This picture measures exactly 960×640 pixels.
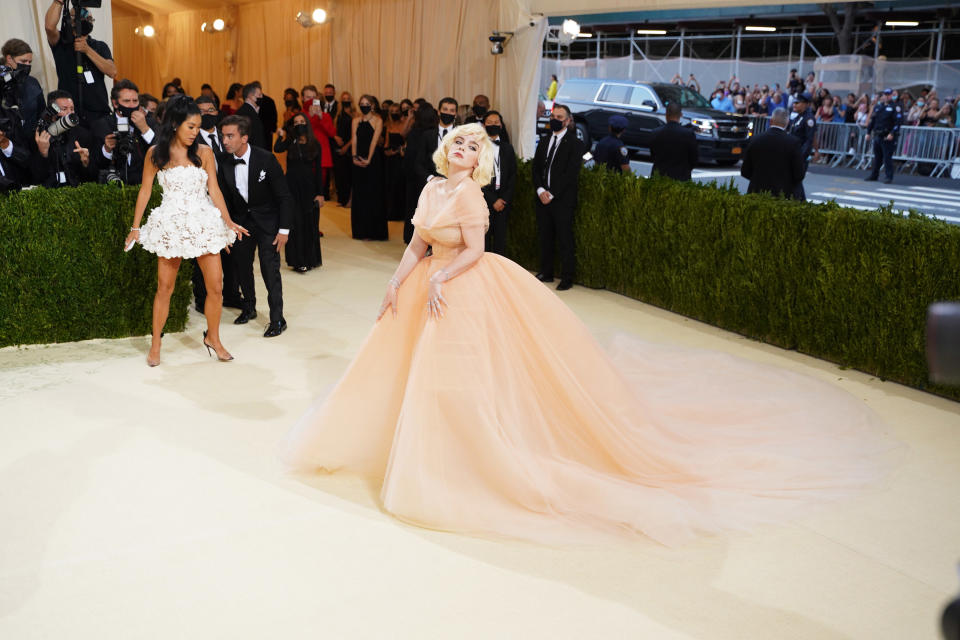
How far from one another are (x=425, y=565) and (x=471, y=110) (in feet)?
28.7

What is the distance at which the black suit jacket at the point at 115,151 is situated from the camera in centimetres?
760

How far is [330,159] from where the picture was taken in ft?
44.6

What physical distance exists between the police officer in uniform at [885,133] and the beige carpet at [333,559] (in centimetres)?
1242

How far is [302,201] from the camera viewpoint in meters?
9.64

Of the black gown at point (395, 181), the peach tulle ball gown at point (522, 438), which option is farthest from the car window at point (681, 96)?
the peach tulle ball gown at point (522, 438)

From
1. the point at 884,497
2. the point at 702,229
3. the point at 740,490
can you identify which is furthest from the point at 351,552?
the point at 702,229

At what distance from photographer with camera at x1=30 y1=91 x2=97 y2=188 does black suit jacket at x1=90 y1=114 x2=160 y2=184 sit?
0.24 feet

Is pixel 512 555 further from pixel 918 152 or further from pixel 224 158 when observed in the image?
pixel 918 152

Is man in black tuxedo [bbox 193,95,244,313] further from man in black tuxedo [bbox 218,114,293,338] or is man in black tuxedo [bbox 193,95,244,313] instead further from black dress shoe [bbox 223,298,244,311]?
man in black tuxedo [bbox 218,114,293,338]

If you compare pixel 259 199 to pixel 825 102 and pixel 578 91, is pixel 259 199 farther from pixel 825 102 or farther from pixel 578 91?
pixel 825 102

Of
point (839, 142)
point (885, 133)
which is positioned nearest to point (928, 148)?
point (885, 133)

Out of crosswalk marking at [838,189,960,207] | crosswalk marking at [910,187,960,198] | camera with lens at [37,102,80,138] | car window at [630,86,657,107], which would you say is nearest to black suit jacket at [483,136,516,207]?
camera with lens at [37,102,80,138]

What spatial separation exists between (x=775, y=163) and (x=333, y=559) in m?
6.35

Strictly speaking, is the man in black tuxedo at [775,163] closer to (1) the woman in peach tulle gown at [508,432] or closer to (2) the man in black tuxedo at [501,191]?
(2) the man in black tuxedo at [501,191]
